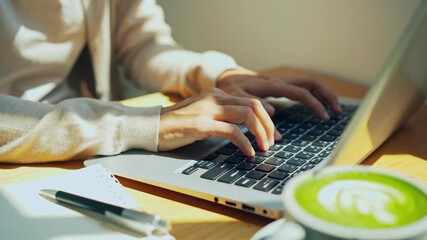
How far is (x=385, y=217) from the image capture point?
379 millimetres

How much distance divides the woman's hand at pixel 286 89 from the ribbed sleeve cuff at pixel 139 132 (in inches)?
7.6

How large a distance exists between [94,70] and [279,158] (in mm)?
502

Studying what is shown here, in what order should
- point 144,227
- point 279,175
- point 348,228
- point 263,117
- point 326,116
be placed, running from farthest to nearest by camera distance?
point 326,116 → point 263,117 → point 279,175 → point 144,227 → point 348,228

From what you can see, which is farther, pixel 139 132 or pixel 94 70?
pixel 94 70

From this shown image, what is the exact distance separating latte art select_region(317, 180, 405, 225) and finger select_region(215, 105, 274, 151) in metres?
0.28

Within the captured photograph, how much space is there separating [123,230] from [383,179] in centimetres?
23

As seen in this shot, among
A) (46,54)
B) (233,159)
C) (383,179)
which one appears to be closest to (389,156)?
(233,159)

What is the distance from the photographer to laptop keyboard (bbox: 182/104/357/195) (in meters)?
0.61

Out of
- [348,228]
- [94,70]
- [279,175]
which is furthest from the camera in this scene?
[94,70]

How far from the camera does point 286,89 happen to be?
880mm

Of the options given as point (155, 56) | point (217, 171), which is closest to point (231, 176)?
point (217, 171)

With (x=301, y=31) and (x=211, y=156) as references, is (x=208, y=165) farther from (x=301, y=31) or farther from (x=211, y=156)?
(x=301, y=31)

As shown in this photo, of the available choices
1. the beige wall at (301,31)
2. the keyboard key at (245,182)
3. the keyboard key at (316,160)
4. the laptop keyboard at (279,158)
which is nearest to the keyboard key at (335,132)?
the laptop keyboard at (279,158)

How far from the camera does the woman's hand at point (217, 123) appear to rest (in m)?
0.70
